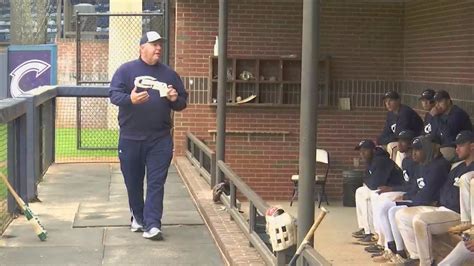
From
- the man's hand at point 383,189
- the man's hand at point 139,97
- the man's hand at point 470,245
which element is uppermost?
the man's hand at point 139,97

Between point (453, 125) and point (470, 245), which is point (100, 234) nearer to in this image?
point (470, 245)

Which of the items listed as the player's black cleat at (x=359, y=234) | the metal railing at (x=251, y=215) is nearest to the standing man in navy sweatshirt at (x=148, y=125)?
the metal railing at (x=251, y=215)

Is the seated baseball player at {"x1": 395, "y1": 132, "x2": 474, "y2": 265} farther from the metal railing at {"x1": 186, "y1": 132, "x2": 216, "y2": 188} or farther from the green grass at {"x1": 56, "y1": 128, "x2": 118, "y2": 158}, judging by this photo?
the green grass at {"x1": 56, "y1": 128, "x2": 118, "y2": 158}

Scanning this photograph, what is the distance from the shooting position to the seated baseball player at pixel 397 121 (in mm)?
10336

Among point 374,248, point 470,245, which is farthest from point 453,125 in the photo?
point 470,245

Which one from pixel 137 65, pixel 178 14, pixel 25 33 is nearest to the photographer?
pixel 137 65

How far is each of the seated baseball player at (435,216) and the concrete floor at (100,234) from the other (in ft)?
5.56

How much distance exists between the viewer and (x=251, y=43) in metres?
12.9

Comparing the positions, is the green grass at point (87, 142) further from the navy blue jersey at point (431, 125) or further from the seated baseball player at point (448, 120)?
the seated baseball player at point (448, 120)

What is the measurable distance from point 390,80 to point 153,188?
7.47 meters

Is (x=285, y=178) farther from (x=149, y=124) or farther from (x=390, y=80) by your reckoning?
(x=149, y=124)

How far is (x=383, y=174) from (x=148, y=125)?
309 cm

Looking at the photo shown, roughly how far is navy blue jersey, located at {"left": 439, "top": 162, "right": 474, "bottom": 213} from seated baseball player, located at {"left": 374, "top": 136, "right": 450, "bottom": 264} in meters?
0.11

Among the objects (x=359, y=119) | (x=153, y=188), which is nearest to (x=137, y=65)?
(x=153, y=188)
